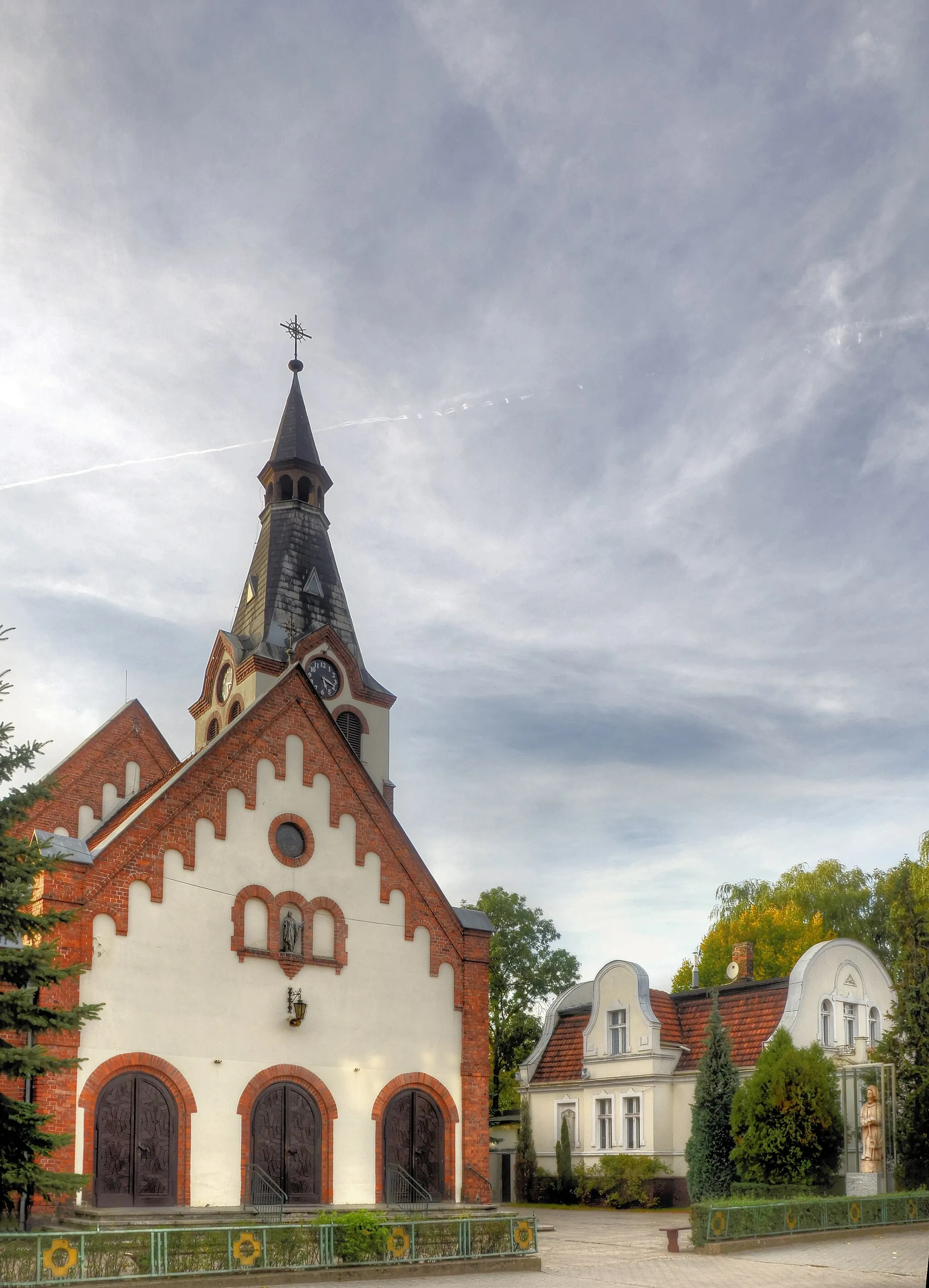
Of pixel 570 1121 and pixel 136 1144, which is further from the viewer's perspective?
pixel 570 1121

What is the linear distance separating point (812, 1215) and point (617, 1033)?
13.8 m

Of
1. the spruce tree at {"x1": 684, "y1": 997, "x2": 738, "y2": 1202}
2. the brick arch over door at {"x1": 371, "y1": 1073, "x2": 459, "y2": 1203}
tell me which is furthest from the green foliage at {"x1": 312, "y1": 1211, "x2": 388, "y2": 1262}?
the spruce tree at {"x1": 684, "y1": 997, "x2": 738, "y2": 1202}

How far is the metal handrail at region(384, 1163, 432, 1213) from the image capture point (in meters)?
26.0

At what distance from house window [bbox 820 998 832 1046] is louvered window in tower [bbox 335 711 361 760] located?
1496 centimetres

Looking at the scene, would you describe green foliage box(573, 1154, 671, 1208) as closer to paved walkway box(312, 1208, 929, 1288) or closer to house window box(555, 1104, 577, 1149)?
house window box(555, 1104, 577, 1149)

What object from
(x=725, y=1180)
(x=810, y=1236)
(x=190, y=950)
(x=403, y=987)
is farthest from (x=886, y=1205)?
(x=190, y=950)

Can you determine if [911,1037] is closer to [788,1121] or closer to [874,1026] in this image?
[788,1121]

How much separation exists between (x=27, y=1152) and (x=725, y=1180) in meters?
19.1

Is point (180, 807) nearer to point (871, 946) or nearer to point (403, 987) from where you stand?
point (403, 987)

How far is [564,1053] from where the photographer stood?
39312 millimetres

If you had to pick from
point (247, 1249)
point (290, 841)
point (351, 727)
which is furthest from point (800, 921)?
point (247, 1249)

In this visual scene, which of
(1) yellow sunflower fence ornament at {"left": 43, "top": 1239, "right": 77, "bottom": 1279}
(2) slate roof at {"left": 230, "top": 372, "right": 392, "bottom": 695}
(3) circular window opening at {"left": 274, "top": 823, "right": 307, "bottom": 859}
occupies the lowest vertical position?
(1) yellow sunflower fence ornament at {"left": 43, "top": 1239, "right": 77, "bottom": 1279}

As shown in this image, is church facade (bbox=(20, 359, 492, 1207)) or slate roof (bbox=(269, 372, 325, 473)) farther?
slate roof (bbox=(269, 372, 325, 473))

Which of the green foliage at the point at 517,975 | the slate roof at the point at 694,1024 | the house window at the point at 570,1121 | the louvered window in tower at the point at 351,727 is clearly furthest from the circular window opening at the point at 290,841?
the green foliage at the point at 517,975
